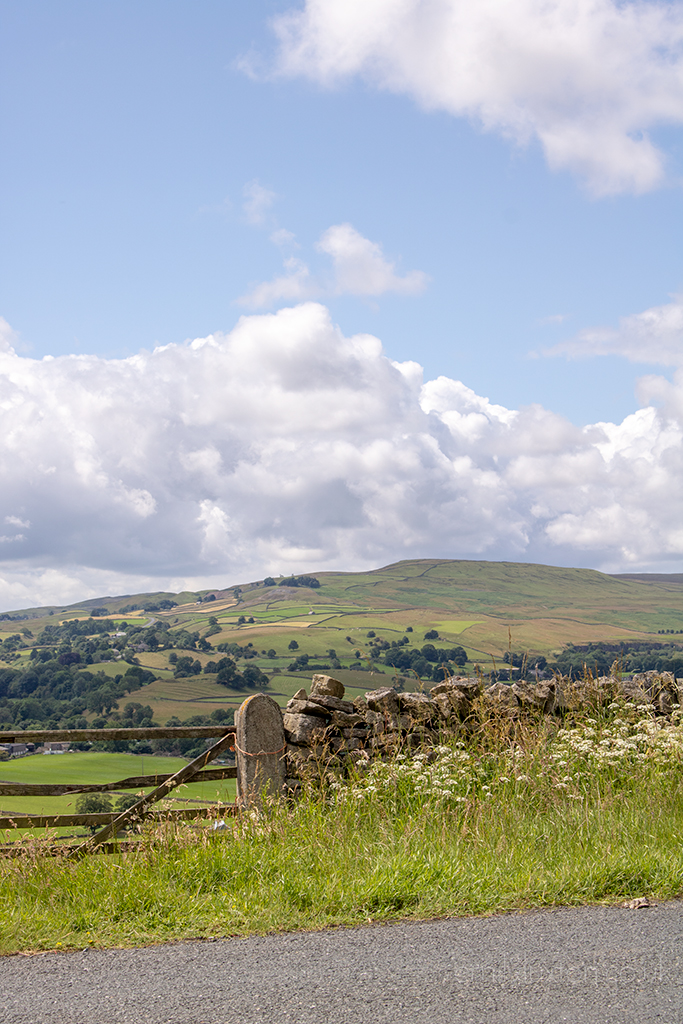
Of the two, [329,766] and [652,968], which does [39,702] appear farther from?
[652,968]

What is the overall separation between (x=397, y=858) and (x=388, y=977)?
1.48 m

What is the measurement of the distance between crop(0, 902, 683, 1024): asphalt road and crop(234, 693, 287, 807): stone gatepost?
304 centimetres

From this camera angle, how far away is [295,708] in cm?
838

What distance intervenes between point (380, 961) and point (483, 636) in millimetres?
81369

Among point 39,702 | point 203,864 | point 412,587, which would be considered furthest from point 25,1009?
point 412,587

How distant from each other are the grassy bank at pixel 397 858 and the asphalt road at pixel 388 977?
28cm

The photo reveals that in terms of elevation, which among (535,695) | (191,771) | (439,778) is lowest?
(439,778)

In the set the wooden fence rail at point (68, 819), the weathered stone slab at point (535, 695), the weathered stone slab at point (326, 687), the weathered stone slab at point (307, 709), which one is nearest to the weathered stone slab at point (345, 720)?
the weathered stone slab at point (307, 709)

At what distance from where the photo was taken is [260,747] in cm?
782

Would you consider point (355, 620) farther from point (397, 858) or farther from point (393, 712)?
point (397, 858)

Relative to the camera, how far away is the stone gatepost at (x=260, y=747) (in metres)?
7.74

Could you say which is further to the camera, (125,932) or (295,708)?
(295,708)

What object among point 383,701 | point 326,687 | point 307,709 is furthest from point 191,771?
point 383,701

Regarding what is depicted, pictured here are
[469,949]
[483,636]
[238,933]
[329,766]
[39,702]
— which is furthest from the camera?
[483,636]
